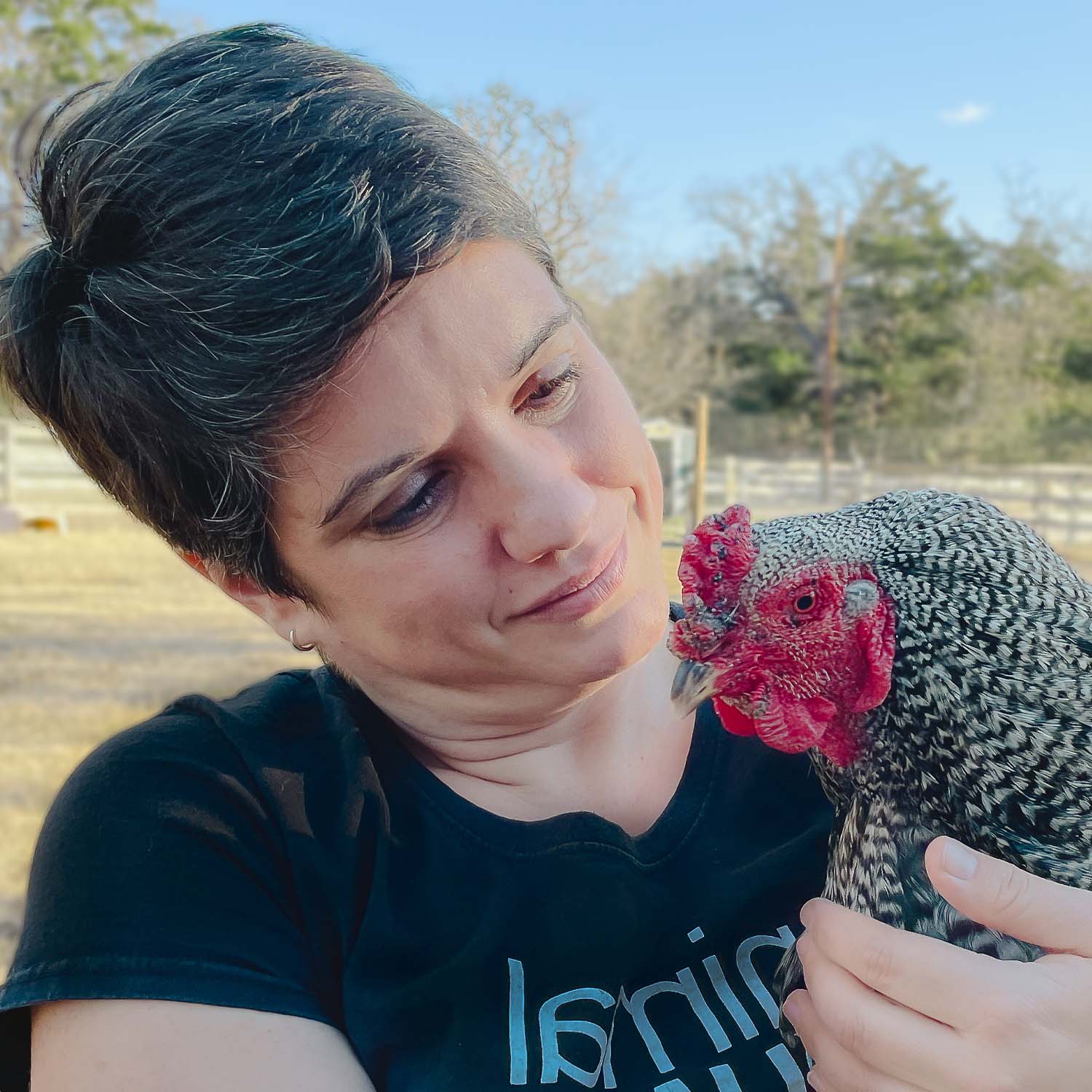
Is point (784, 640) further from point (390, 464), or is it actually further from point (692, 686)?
point (390, 464)

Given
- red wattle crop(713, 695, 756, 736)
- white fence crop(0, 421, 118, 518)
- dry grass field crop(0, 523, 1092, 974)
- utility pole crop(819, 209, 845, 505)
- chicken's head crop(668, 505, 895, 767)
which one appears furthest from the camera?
utility pole crop(819, 209, 845, 505)

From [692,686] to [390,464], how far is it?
20.3 inches

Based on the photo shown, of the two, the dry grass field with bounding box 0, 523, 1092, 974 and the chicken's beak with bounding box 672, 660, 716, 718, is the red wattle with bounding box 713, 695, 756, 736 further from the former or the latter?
the dry grass field with bounding box 0, 523, 1092, 974

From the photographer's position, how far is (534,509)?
4.29 ft

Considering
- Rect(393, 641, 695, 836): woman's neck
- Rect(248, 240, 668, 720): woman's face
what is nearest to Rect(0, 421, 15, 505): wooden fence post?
Rect(393, 641, 695, 836): woman's neck

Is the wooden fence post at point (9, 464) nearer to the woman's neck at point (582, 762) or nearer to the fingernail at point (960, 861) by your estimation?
the woman's neck at point (582, 762)

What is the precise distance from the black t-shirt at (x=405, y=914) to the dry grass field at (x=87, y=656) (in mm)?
522

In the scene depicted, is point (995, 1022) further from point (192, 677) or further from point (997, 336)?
point (997, 336)

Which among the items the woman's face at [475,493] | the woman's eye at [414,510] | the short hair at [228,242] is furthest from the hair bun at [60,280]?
the woman's eye at [414,510]

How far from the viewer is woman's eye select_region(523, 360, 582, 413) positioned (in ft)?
4.56

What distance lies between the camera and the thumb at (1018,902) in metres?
1.15

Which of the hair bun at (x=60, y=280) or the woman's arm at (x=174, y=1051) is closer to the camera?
the woman's arm at (x=174, y=1051)

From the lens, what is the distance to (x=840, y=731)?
54.6 inches

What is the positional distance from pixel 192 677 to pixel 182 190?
6845 millimetres
